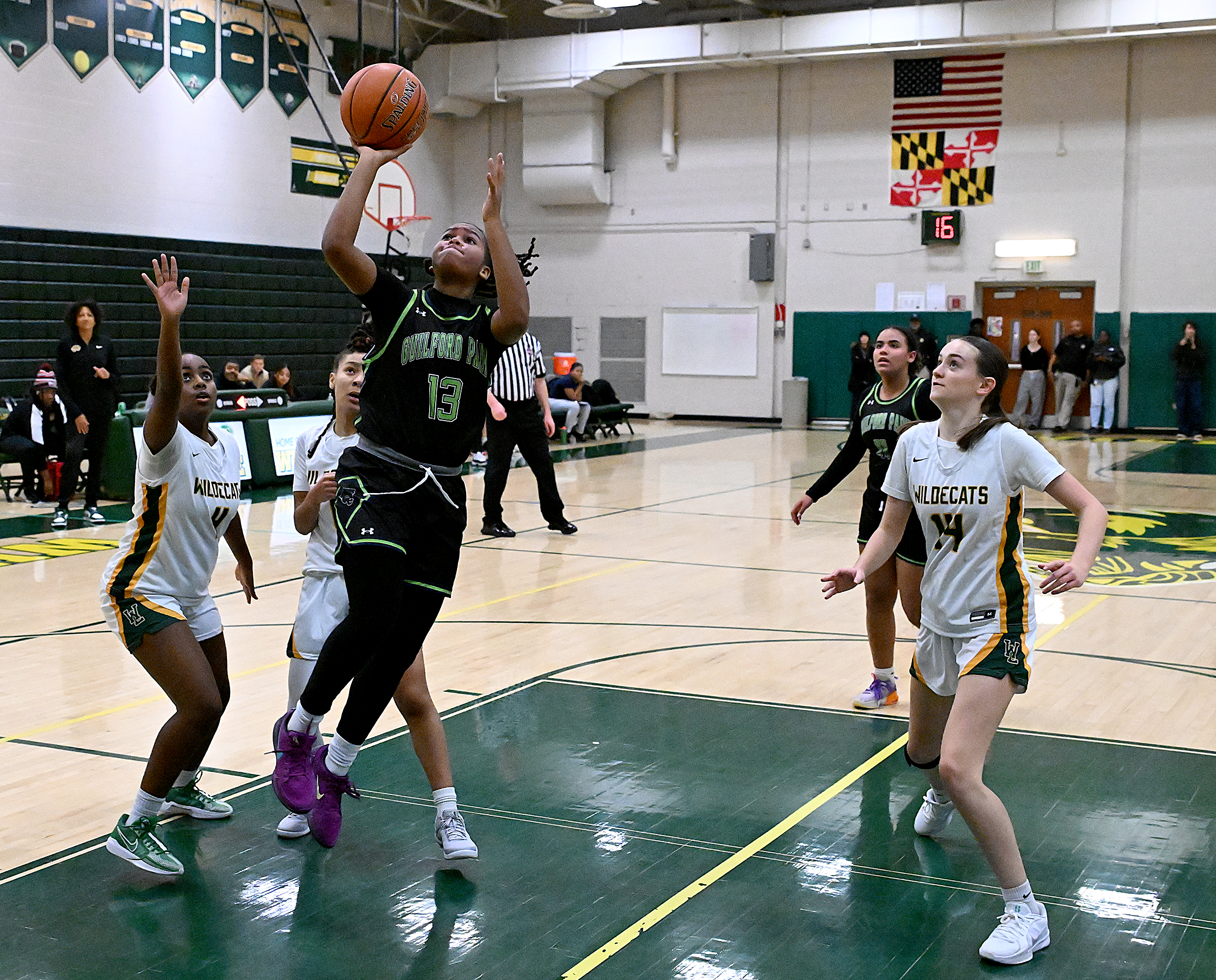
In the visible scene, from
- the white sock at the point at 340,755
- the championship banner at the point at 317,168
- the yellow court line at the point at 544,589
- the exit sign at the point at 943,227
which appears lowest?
the yellow court line at the point at 544,589

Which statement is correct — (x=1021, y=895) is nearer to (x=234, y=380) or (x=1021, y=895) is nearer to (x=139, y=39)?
(x=234, y=380)

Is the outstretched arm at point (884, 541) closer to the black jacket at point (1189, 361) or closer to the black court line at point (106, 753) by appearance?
the black court line at point (106, 753)

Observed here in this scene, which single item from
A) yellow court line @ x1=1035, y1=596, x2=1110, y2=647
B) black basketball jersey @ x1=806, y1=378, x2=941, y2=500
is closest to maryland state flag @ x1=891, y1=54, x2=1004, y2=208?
yellow court line @ x1=1035, y1=596, x2=1110, y2=647

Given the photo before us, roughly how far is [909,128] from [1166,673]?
1814cm

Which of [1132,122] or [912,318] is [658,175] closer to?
[912,318]

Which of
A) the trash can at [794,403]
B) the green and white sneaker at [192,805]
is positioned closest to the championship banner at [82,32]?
the trash can at [794,403]

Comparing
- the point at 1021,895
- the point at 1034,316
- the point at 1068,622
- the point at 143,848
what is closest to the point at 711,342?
the point at 1034,316

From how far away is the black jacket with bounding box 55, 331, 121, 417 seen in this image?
11.4m

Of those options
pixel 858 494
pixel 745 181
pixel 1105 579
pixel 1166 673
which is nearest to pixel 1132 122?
pixel 745 181

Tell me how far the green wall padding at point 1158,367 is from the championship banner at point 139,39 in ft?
49.2

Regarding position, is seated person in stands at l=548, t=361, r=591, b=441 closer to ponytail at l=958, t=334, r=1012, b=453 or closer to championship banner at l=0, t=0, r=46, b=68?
championship banner at l=0, t=0, r=46, b=68

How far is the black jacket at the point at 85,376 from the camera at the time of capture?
37.5 ft

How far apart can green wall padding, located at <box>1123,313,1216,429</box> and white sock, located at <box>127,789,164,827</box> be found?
20652 mm

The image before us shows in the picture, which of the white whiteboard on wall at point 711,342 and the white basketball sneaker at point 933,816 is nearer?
the white basketball sneaker at point 933,816
